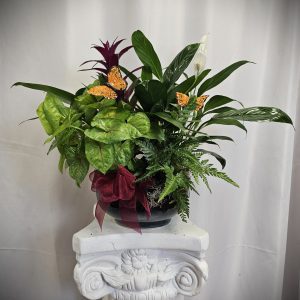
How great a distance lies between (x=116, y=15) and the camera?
1226 millimetres

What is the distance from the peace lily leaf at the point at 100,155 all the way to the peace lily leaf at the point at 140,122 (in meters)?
0.08

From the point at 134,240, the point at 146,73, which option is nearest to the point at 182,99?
the point at 146,73

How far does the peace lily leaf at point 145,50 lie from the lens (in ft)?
2.82

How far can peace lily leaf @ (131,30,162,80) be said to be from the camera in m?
0.86

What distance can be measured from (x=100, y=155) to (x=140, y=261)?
1.22ft

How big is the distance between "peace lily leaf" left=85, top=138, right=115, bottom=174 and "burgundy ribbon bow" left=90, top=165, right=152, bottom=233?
44 mm

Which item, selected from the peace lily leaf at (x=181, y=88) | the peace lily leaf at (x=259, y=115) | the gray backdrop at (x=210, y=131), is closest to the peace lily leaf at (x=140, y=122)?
the peace lily leaf at (x=181, y=88)

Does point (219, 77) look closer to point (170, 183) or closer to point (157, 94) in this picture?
point (157, 94)

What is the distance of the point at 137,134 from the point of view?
0.77m

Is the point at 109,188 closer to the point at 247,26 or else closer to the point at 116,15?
the point at 116,15

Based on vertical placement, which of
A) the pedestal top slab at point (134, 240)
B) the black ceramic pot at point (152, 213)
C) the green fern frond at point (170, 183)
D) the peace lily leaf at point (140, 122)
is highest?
the peace lily leaf at point (140, 122)

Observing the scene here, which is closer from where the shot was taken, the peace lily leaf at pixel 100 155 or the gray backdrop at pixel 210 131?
the peace lily leaf at pixel 100 155

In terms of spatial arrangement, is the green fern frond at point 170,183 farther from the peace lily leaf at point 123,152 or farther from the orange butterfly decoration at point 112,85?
the orange butterfly decoration at point 112,85

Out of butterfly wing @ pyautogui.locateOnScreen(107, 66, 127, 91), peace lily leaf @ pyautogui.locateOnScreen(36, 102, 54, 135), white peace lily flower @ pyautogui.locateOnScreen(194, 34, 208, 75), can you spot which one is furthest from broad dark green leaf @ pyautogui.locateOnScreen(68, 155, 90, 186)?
white peace lily flower @ pyautogui.locateOnScreen(194, 34, 208, 75)
